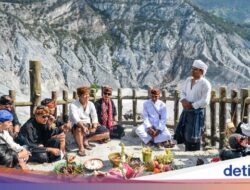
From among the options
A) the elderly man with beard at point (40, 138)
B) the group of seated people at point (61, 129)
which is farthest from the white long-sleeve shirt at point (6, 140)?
the elderly man with beard at point (40, 138)

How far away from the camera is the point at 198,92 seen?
27.3 ft

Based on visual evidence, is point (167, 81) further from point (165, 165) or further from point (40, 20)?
point (165, 165)

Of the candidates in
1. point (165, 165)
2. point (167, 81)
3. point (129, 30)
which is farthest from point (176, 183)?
point (129, 30)

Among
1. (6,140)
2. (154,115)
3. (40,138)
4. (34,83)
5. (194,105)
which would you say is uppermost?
(34,83)

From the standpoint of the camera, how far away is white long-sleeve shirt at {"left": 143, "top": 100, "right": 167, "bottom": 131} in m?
9.24

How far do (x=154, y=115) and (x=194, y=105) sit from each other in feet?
3.53

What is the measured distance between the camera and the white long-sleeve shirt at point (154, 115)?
30.3 feet

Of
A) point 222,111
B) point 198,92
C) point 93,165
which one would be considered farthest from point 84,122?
point 222,111

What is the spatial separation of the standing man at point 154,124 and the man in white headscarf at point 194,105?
1.44 ft

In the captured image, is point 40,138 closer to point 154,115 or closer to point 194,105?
point 154,115

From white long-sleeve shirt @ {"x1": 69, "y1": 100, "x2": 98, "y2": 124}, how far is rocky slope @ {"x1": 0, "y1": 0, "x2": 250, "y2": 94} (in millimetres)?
46435

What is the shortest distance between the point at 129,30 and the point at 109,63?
7.84 meters

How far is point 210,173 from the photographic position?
405 cm

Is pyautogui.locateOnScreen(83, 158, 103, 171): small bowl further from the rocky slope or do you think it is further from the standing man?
the rocky slope
